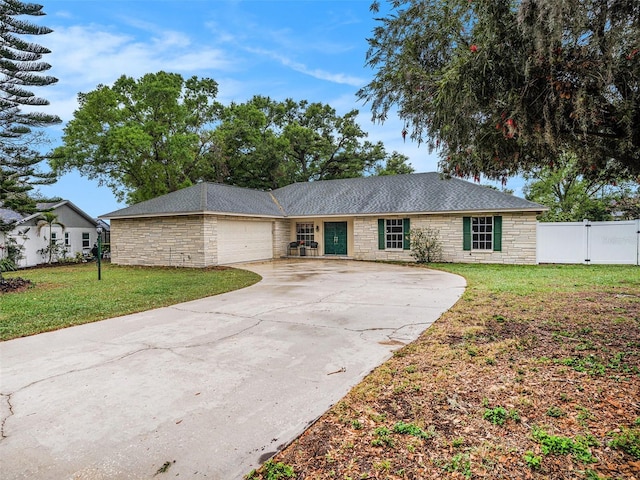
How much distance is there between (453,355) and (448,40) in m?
3.84

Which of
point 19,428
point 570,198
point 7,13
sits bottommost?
point 19,428

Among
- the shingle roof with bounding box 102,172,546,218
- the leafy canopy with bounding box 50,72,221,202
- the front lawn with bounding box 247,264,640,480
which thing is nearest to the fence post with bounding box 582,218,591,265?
the shingle roof with bounding box 102,172,546,218

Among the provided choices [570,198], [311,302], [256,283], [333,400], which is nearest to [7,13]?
[256,283]

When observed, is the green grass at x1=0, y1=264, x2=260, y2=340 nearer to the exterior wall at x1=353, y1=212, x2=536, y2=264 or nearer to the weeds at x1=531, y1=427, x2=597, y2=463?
the weeds at x1=531, y1=427, x2=597, y2=463

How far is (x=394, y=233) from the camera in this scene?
17375 millimetres

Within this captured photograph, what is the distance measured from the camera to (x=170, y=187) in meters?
23.6

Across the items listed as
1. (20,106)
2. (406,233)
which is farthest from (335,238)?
(20,106)

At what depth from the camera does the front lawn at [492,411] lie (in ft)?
7.66

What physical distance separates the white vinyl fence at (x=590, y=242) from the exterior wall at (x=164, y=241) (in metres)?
13.7

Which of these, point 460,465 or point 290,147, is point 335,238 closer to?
point 290,147

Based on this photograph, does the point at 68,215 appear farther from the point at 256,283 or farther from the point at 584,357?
the point at 584,357

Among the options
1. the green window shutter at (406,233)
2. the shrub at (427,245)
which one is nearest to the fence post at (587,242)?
the shrub at (427,245)

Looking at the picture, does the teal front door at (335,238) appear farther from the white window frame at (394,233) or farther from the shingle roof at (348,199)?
the white window frame at (394,233)

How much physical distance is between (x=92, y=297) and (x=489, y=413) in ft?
28.8
